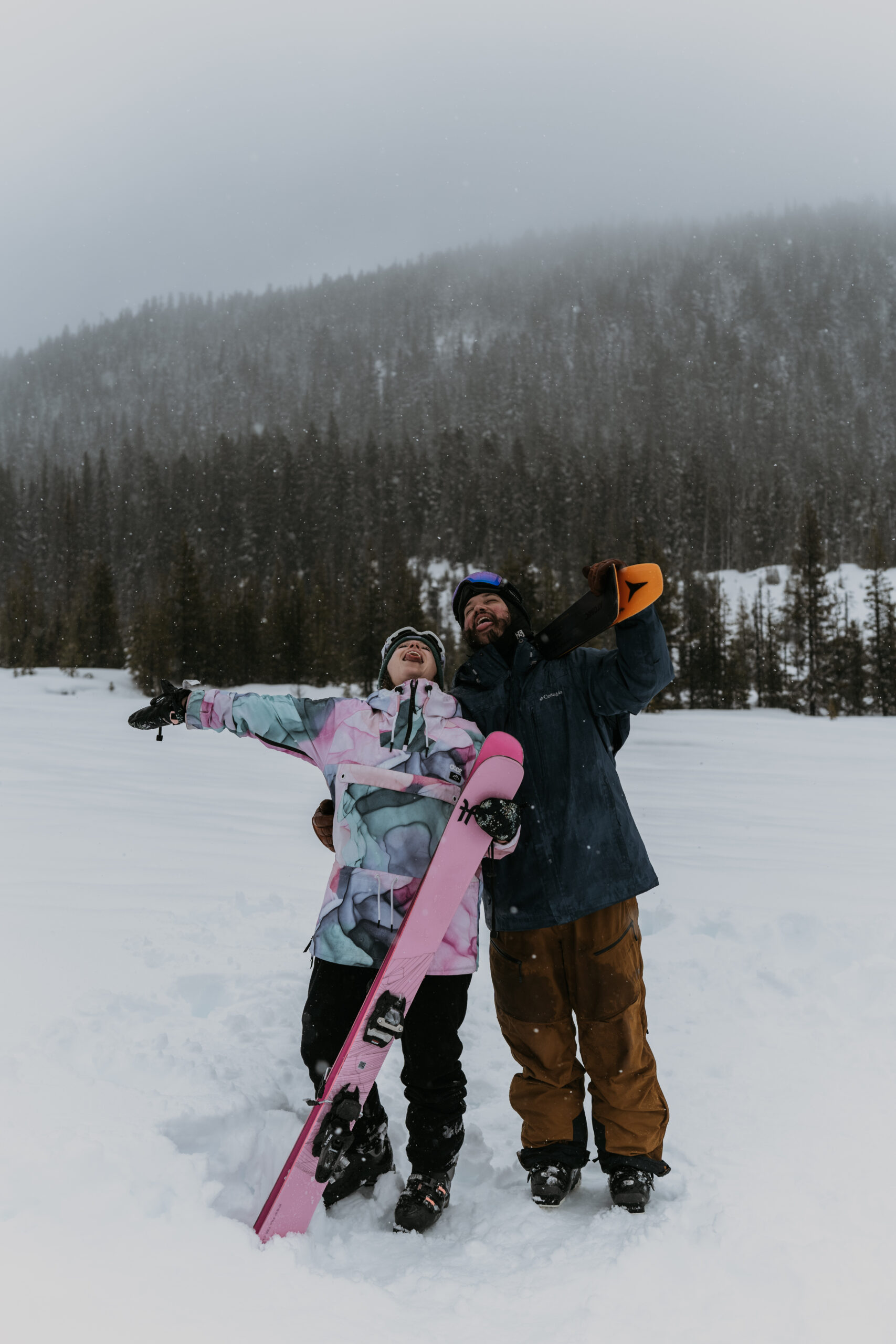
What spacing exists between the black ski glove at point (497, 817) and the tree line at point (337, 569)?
27.2m

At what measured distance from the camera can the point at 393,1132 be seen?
278 centimetres

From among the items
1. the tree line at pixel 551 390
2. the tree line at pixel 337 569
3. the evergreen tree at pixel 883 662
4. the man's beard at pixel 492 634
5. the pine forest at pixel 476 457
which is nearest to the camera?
the man's beard at pixel 492 634

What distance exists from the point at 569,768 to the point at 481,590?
0.73 meters

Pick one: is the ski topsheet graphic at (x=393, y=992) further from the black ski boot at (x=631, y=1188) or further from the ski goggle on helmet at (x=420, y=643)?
the black ski boot at (x=631, y=1188)

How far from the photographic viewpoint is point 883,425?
91.3 metres

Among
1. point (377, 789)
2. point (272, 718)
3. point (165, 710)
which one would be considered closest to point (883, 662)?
point (377, 789)

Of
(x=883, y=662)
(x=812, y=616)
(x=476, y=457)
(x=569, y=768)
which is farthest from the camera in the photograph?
(x=476, y=457)

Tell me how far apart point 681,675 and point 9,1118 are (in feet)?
114

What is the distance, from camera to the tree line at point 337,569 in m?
33.0

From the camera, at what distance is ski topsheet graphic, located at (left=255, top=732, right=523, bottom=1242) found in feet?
7.13

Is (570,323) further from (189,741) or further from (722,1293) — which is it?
(722,1293)

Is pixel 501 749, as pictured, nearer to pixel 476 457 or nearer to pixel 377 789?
pixel 377 789

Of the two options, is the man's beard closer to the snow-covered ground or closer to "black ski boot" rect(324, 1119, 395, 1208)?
"black ski boot" rect(324, 1119, 395, 1208)

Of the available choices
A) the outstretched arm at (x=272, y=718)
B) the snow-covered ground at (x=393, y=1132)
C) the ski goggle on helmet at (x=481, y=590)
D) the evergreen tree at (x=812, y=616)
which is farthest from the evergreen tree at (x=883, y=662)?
the outstretched arm at (x=272, y=718)
